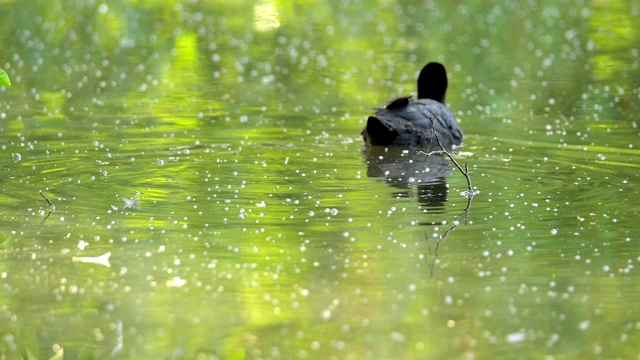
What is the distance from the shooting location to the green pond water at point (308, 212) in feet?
19.6

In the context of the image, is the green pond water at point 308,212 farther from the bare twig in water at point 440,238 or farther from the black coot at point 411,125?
the black coot at point 411,125

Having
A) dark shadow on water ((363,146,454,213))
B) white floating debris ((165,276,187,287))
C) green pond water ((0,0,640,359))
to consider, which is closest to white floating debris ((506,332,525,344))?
green pond water ((0,0,640,359))

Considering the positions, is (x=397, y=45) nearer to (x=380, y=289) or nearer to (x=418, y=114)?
(x=418, y=114)

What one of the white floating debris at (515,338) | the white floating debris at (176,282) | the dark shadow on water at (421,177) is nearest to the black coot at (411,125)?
the dark shadow on water at (421,177)

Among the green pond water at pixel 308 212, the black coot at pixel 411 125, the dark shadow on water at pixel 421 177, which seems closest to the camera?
the green pond water at pixel 308 212

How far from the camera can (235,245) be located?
25.3 feet

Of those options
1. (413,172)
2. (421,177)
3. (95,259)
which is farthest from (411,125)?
(95,259)

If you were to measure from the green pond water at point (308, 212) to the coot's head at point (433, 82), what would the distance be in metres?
0.60

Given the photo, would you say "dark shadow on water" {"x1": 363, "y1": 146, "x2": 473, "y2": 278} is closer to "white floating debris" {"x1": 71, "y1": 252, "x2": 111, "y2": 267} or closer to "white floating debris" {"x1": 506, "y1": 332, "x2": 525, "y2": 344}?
"white floating debris" {"x1": 506, "y1": 332, "x2": 525, "y2": 344}

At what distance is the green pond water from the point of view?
235 inches

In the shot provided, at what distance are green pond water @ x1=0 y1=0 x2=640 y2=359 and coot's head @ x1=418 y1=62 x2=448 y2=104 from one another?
0.60m

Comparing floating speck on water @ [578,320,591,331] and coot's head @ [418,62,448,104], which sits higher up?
floating speck on water @ [578,320,591,331]

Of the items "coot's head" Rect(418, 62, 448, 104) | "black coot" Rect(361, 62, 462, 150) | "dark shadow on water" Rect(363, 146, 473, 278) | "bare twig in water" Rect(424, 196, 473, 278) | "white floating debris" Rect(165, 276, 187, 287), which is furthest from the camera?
"coot's head" Rect(418, 62, 448, 104)

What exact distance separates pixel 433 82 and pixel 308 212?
5.37 m
